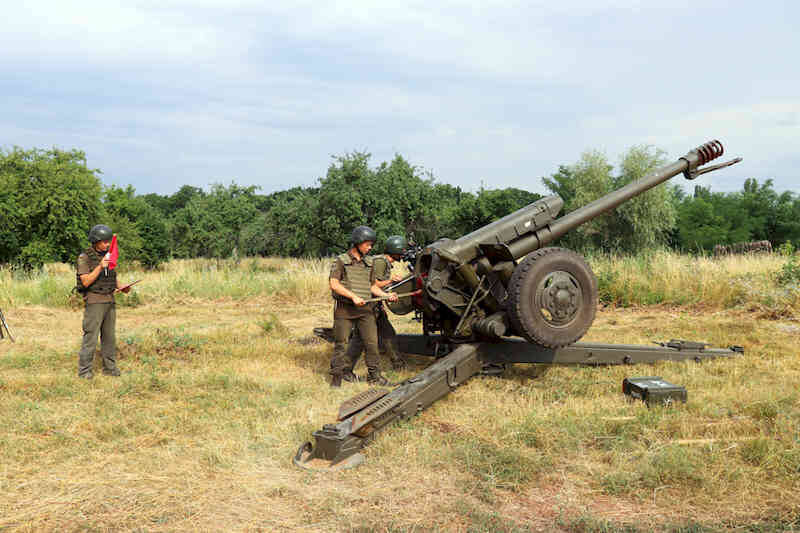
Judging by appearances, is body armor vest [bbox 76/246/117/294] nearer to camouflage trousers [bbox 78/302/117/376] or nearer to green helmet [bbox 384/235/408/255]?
camouflage trousers [bbox 78/302/117/376]

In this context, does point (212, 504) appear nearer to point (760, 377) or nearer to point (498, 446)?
point (498, 446)

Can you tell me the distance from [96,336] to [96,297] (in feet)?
1.51

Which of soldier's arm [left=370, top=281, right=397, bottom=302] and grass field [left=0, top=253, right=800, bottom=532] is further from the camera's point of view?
soldier's arm [left=370, top=281, right=397, bottom=302]

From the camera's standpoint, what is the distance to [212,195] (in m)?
34.9

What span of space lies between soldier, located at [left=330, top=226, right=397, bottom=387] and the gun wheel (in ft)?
4.69

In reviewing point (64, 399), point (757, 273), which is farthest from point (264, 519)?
point (757, 273)

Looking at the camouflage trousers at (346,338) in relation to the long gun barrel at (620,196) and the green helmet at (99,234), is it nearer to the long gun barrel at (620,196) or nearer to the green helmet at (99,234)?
the long gun barrel at (620,196)

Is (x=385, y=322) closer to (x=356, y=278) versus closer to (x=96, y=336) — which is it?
(x=356, y=278)

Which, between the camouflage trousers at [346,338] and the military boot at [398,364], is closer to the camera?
the camouflage trousers at [346,338]

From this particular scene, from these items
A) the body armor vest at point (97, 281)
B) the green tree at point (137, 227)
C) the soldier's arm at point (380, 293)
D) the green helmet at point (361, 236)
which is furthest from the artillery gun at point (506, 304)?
the green tree at point (137, 227)

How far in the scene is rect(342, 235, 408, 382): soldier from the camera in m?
6.97

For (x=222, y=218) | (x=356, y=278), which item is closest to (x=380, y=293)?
(x=356, y=278)

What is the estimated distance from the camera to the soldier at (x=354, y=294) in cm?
641

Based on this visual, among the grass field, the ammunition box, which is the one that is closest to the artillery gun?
the grass field
